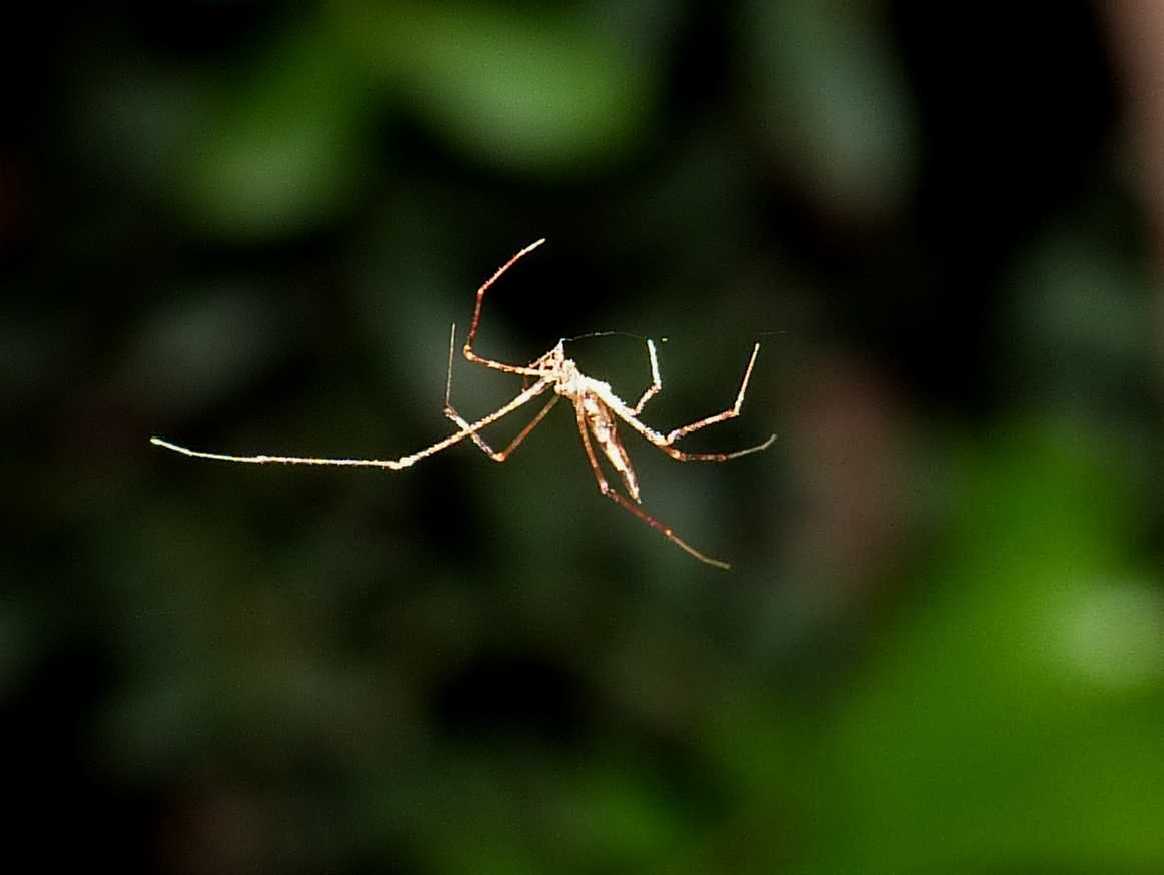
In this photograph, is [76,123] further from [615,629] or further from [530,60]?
[615,629]

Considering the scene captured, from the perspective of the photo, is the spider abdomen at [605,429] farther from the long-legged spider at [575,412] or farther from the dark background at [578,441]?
the dark background at [578,441]

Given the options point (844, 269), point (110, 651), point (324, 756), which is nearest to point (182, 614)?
point (110, 651)

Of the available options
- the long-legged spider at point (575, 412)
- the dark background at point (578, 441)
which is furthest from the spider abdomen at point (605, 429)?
the dark background at point (578, 441)

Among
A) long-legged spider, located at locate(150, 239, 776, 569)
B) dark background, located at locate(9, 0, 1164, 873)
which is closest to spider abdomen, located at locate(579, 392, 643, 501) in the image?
long-legged spider, located at locate(150, 239, 776, 569)

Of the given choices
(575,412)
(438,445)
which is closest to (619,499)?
(575,412)

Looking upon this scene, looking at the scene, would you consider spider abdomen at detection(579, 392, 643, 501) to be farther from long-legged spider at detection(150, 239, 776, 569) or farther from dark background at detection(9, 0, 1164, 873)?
dark background at detection(9, 0, 1164, 873)

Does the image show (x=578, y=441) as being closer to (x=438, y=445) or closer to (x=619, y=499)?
(x=619, y=499)
